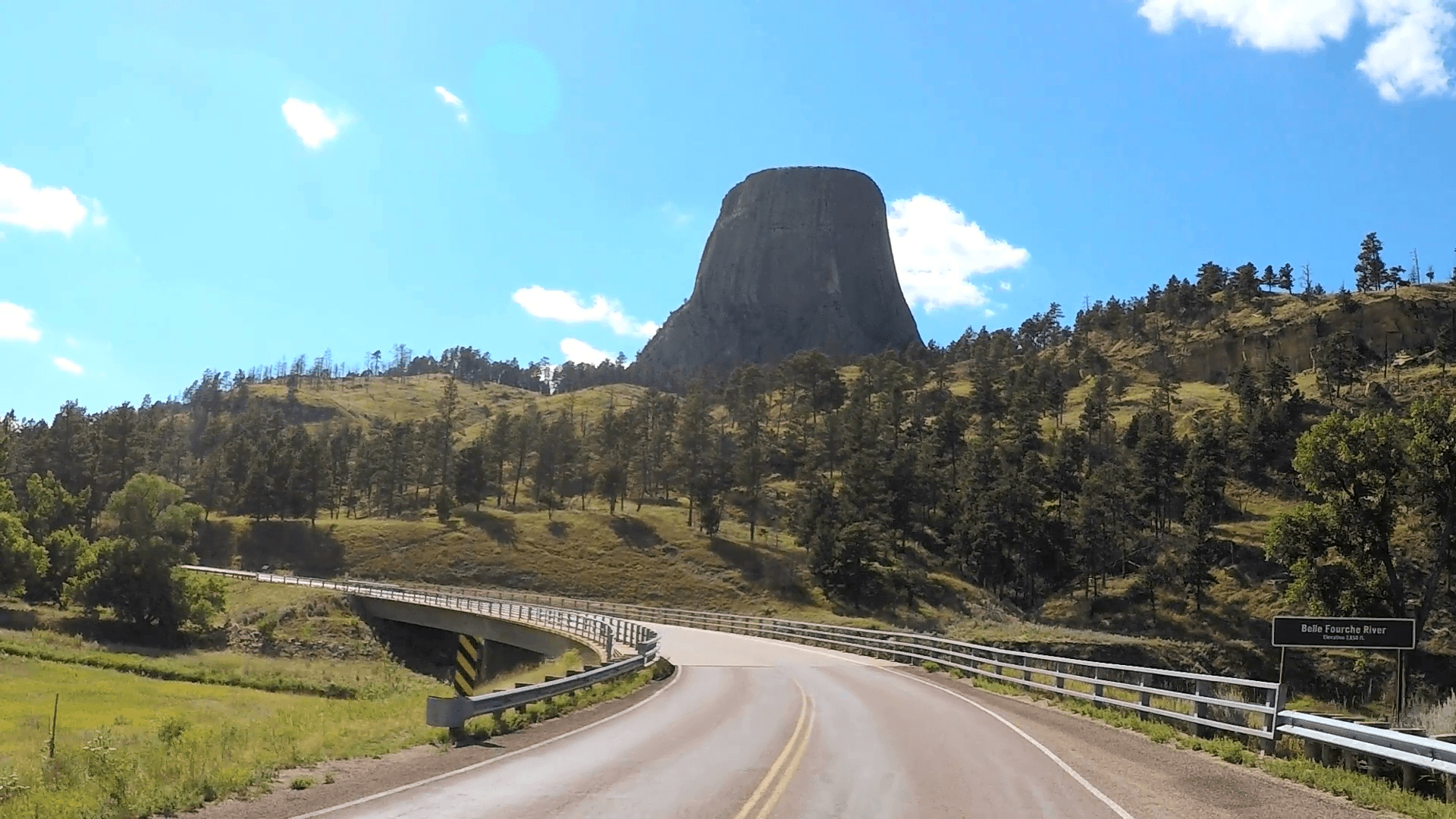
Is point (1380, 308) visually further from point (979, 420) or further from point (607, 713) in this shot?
point (607, 713)

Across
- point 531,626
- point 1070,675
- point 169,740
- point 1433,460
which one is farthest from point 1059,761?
point 531,626

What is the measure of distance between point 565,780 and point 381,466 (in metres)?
113

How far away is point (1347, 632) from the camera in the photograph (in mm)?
14812

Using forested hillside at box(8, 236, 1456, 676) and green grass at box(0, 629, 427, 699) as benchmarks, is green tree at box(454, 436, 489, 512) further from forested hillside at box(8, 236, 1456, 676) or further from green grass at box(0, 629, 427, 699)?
green grass at box(0, 629, 427, 699)

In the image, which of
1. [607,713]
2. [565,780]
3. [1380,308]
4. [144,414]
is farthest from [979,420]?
[144,414]

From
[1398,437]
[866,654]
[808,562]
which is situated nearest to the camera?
[1398,437]

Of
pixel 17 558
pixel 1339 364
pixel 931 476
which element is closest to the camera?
pixel 17 558

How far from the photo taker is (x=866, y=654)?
41.5 meters

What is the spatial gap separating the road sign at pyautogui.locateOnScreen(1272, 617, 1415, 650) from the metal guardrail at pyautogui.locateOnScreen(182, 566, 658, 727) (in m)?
12.9

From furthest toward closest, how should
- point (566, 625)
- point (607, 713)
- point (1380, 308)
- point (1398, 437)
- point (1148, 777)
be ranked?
point (1380, 308) < point (566, 625) < point (1398, 437) < point (607, 713) < point (1148, 777)

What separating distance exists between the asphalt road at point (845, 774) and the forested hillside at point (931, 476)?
24.4 m

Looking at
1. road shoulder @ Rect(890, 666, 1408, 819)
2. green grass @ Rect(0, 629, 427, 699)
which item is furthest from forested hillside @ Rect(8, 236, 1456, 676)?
road shoulder @ Rect(890, 666, 1408, 819)

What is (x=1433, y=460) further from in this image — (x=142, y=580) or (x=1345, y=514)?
(x=142, y=580)

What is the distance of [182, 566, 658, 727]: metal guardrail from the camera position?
15.9 meters
